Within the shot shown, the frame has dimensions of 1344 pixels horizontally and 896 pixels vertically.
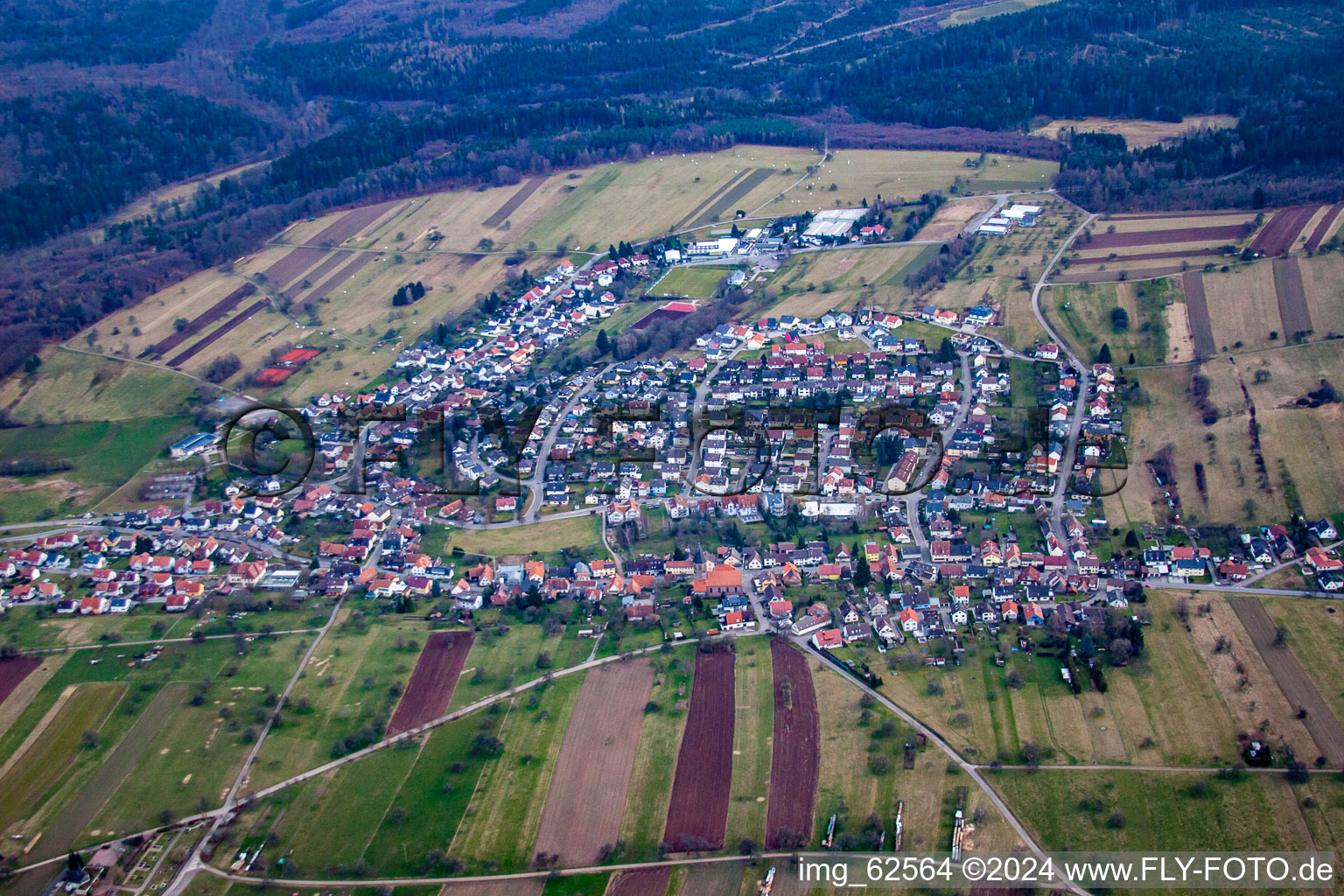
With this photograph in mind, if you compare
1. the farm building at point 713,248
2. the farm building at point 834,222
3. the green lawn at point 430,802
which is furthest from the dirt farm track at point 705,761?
the farm building at point 834,222

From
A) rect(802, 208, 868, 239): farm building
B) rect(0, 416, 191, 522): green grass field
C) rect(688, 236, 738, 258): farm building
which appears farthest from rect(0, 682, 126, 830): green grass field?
rect(802, 208, 868, 239): farm building

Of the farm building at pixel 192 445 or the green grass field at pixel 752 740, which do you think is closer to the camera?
the green grass field at pixel 752 740

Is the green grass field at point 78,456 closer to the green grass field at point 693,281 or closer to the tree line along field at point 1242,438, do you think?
→ the green grass field at point 693,281

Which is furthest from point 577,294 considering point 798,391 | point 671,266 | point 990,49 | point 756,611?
point 990,49

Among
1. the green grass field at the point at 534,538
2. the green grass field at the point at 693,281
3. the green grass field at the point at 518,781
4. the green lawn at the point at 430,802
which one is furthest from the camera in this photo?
the green grass field at the point at 693,281

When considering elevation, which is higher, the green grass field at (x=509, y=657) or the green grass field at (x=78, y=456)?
the green grass field at (x=509, y=657)

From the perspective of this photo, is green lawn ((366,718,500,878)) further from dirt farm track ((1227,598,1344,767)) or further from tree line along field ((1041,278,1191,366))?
tree line along field ((1041,278,1191,366))

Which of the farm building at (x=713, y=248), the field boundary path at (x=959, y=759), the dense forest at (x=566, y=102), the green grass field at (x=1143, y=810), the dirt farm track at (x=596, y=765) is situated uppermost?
the dense forest at (x=566, y=102)

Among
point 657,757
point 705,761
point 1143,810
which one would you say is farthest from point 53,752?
point 1143,810
